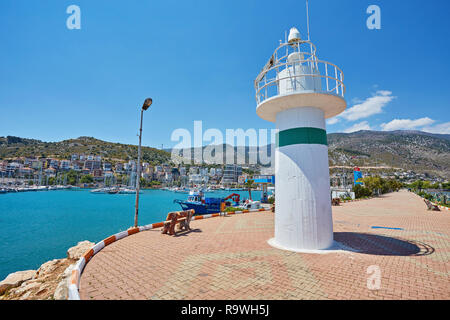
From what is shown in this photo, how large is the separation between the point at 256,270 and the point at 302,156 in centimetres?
394

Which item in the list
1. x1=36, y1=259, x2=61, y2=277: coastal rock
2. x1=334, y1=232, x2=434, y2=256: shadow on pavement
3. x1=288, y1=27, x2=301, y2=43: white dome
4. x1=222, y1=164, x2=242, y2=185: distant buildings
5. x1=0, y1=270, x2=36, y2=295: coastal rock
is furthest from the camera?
x1=222, y1=164, x2=242, y2=185: distant buildings

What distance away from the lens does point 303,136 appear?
678 centimetres

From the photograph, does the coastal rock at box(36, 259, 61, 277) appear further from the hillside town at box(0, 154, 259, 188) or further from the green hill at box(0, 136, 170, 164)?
the green hill at box(0, 136, 170, 164)

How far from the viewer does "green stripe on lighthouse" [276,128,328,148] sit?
6.77 m

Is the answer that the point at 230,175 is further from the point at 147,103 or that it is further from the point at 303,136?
the point at 303,136

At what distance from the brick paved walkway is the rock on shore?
2.23 ft

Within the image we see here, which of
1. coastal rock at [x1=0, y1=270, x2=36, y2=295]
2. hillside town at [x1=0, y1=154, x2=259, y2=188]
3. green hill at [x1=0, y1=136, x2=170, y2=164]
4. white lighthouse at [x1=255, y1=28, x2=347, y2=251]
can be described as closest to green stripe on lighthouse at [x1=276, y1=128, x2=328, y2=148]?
white lighthouse at [x1=255, y1=28, x2=347, y2=251]

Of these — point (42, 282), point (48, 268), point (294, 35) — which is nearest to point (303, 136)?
point (294, 35)

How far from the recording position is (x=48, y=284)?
627 centimetres

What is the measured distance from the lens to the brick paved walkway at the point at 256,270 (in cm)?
391

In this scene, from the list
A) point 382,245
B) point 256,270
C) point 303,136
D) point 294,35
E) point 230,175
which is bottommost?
point 382,245

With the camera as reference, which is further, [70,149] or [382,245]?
[70,149]
